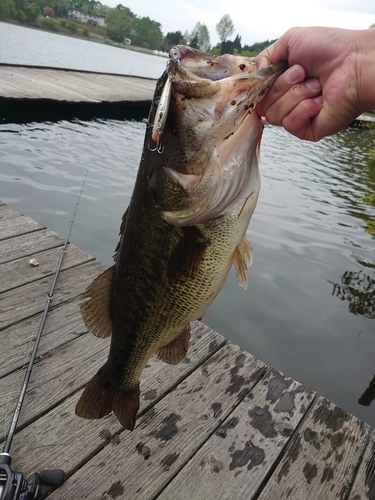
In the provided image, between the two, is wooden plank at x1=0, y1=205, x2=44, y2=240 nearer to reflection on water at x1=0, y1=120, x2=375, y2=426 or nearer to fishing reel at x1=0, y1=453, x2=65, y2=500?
reflection on water at x1=0, y1=120, x2=375, y2=426

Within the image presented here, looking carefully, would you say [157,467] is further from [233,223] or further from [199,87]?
[199,87]

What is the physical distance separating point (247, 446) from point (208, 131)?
6.10ft

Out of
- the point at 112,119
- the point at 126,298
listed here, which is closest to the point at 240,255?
the point at 126,298

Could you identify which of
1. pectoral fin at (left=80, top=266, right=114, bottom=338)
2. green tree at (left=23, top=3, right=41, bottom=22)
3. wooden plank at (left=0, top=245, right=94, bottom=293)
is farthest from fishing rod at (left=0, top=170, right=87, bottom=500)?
green tree at (left=23, top=3, right=41, bottom=22)

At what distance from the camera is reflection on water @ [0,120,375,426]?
4605 millimetres

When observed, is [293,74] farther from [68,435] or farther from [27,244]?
[27,244]

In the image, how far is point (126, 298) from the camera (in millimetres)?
1804

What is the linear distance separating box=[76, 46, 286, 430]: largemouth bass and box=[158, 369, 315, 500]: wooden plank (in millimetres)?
545

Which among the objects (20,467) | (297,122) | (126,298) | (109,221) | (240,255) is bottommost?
(109,221)

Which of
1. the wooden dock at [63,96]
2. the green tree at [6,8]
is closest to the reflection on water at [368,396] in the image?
the wooden dock at [63,96]

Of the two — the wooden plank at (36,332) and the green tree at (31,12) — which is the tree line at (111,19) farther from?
the wooden plank at (36,332)

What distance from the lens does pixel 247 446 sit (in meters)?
2.37

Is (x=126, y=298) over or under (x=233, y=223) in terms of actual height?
under

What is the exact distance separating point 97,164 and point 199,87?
829 cm
